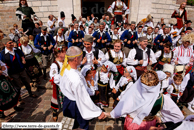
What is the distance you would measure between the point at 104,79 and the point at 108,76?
203 millimetres

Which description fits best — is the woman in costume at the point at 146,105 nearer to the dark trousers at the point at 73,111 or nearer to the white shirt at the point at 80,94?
the white shirt at the point at 80,94

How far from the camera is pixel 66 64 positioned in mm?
2266

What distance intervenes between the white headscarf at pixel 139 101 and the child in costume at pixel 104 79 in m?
1.60

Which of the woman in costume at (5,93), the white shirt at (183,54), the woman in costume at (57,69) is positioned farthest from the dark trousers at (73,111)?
the white shirt at (183,54)

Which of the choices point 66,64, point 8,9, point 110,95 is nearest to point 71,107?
point 66,64

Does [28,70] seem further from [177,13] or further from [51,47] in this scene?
[177,13]

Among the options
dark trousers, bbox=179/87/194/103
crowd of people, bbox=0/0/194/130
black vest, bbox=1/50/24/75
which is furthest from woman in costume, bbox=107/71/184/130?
black vest, bbox=1/50/24/75

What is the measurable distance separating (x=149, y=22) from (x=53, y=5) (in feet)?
30.6

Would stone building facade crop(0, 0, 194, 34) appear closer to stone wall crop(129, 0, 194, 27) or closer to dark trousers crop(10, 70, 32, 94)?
stone wall crop(129, 0, 194, 27)

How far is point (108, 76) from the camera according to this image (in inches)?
152

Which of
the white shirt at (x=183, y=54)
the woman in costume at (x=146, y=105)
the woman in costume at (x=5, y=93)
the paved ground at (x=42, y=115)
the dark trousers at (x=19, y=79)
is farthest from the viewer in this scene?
the white shirt at (x=183, y=54)

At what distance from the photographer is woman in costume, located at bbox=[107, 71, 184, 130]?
1914mm

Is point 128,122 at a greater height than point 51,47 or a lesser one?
lesser

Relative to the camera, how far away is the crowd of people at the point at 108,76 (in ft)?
6.79
